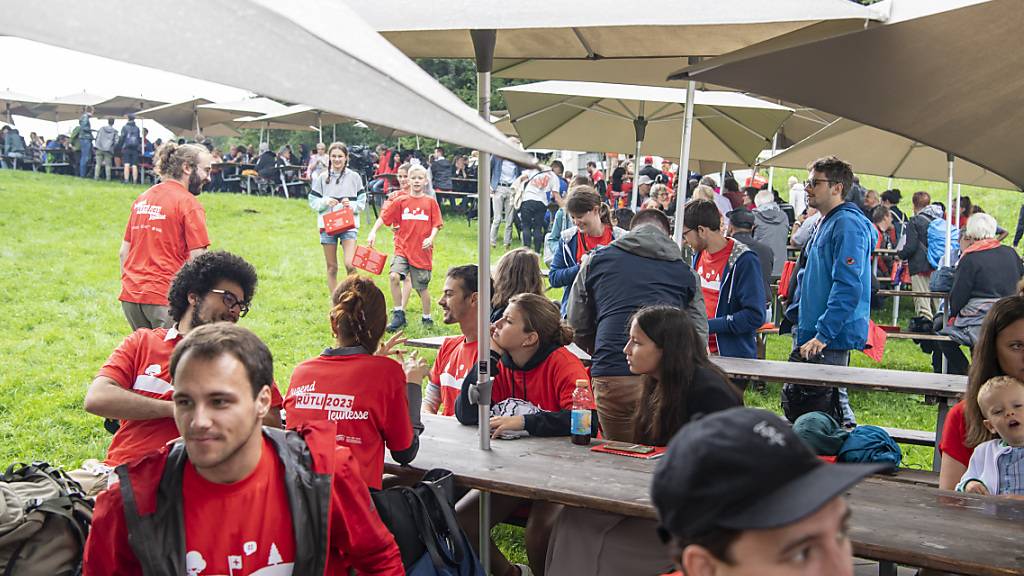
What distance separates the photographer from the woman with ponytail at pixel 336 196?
37.0 ft

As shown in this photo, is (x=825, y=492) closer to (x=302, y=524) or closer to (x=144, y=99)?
(x=302, y=524)

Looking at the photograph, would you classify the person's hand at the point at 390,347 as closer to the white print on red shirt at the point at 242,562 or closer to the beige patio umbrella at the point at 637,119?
the white print on red shirt at the point at 242,562

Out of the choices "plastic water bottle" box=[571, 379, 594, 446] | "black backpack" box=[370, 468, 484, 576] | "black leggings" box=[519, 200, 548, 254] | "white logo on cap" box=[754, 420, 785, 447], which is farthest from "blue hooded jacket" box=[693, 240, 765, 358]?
"black leggings" box=[519, 200, 548, 254]

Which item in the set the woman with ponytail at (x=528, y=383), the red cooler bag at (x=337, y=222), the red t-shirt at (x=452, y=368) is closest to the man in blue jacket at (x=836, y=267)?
the woman with ponytail at (x=528, y=383)

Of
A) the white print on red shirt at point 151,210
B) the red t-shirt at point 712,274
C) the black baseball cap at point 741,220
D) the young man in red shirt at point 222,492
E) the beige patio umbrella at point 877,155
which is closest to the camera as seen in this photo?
the young man in red shirt at point 222,492

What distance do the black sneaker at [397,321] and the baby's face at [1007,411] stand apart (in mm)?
8157

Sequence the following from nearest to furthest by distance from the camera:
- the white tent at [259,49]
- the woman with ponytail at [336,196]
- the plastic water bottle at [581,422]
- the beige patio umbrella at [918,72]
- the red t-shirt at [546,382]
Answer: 1. the white tent at [259,49]
2. the beige patio umbrella at [918,72]
3. the plastic water bottle at [581,422]
4. the red t-shirt at [546,382]
5. the woman with ponytail at [336,196]

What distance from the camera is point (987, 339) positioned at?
11.9 feet

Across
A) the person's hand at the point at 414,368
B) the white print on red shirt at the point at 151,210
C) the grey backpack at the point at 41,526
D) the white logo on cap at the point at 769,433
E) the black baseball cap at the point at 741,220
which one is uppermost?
the black baseball cap at the point at 741,220

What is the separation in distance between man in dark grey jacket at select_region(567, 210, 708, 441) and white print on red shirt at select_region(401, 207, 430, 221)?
18.4 ft

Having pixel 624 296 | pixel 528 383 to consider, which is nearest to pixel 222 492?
pixel 528 383

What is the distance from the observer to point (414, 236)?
10.9 m

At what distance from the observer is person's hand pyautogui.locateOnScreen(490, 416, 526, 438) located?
13.4 ft

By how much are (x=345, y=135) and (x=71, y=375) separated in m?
31.6
